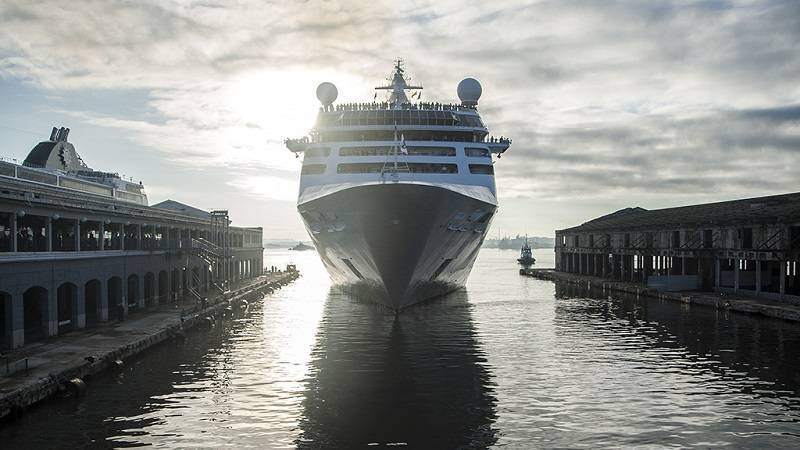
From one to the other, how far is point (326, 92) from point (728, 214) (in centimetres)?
4052

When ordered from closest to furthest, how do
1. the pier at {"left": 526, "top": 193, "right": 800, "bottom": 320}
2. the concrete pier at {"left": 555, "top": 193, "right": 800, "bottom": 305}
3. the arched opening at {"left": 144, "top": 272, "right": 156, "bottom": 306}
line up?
1. the arched opening at {"left": 144, "top": 272, "right": 156, "bottom": 306}
2. the pier at {"left": 526, "top": 193, "right": 800, "bottom": 320}
3. the concrete pier at {"left": 555, "top": 193, "right": 800, "bottom": 305}

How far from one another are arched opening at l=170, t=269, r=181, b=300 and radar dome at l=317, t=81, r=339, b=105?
71.6 feet

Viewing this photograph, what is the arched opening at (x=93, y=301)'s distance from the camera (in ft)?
121

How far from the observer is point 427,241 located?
121ft

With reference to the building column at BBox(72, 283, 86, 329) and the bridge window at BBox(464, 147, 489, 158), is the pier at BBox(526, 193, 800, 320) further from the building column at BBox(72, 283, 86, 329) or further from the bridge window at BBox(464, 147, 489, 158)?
the building column at BBox(72, 283, 86, 329)

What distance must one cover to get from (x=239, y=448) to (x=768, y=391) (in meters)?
20.2

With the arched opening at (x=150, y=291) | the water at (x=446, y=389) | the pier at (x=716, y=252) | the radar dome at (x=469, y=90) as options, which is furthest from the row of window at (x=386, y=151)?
the pier at (x=716, y=252)

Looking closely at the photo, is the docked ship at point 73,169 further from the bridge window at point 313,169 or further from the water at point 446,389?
the water at point 446,389

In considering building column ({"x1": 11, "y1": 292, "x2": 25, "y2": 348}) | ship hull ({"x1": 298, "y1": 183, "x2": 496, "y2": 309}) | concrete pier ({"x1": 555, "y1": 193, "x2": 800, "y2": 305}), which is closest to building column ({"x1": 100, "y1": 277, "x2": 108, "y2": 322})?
building column ({"x1": 11, "y1": 292, "x2": 25, "y2": 348})

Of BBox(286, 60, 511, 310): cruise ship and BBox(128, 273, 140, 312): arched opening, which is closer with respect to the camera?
BBox(286, 60, 511, 310): cruise ship

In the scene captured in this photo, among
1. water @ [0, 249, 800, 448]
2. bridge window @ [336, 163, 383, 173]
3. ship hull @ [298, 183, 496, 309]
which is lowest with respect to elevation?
water @ [0, 249, 800, 448]

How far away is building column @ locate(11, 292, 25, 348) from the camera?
28.1 m

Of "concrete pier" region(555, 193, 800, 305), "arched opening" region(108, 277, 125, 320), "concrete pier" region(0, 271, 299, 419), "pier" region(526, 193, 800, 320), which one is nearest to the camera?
"concrete pier" region(0, 271, 299, 419)

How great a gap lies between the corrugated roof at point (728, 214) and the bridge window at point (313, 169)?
36037 millimetres
